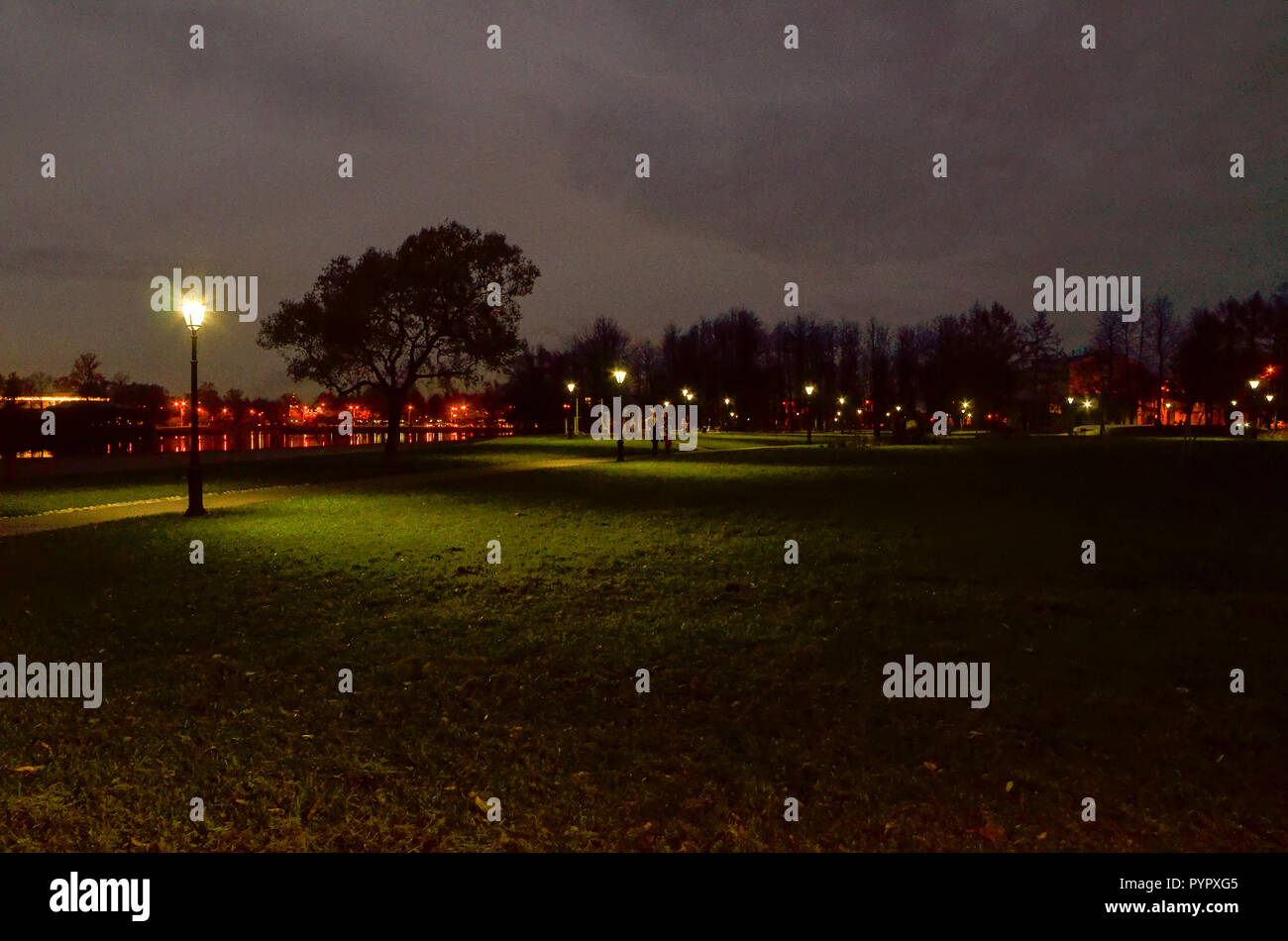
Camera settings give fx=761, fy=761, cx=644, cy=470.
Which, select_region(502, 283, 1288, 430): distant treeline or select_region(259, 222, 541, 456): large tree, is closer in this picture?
select_region(259, 222, 541, 456): large tree

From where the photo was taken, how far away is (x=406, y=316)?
36.0 meters

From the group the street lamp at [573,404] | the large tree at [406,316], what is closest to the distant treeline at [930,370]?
the street lamp at [573,404]

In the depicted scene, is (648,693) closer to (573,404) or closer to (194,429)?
(194,429)

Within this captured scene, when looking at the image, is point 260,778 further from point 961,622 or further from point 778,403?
point 778,403

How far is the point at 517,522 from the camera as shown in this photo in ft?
48.2

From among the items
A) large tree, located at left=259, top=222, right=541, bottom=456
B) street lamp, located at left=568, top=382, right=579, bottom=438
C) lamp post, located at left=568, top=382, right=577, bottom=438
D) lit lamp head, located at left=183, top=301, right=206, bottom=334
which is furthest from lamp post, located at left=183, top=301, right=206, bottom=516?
street lamp, located at left=568, top=382, right=579, bottom=438

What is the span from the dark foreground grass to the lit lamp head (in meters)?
4.84

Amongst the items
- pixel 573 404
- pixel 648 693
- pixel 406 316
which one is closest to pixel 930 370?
pixel 573 404

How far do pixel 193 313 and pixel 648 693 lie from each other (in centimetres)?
1435

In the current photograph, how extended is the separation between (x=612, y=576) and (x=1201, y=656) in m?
6.09

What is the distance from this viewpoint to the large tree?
35156 mm

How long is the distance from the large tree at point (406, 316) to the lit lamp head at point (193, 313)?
1860 centimetres

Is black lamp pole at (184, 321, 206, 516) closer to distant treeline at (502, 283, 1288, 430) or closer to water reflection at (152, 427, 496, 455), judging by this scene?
water reflection at (152, 427, 496, 455)
